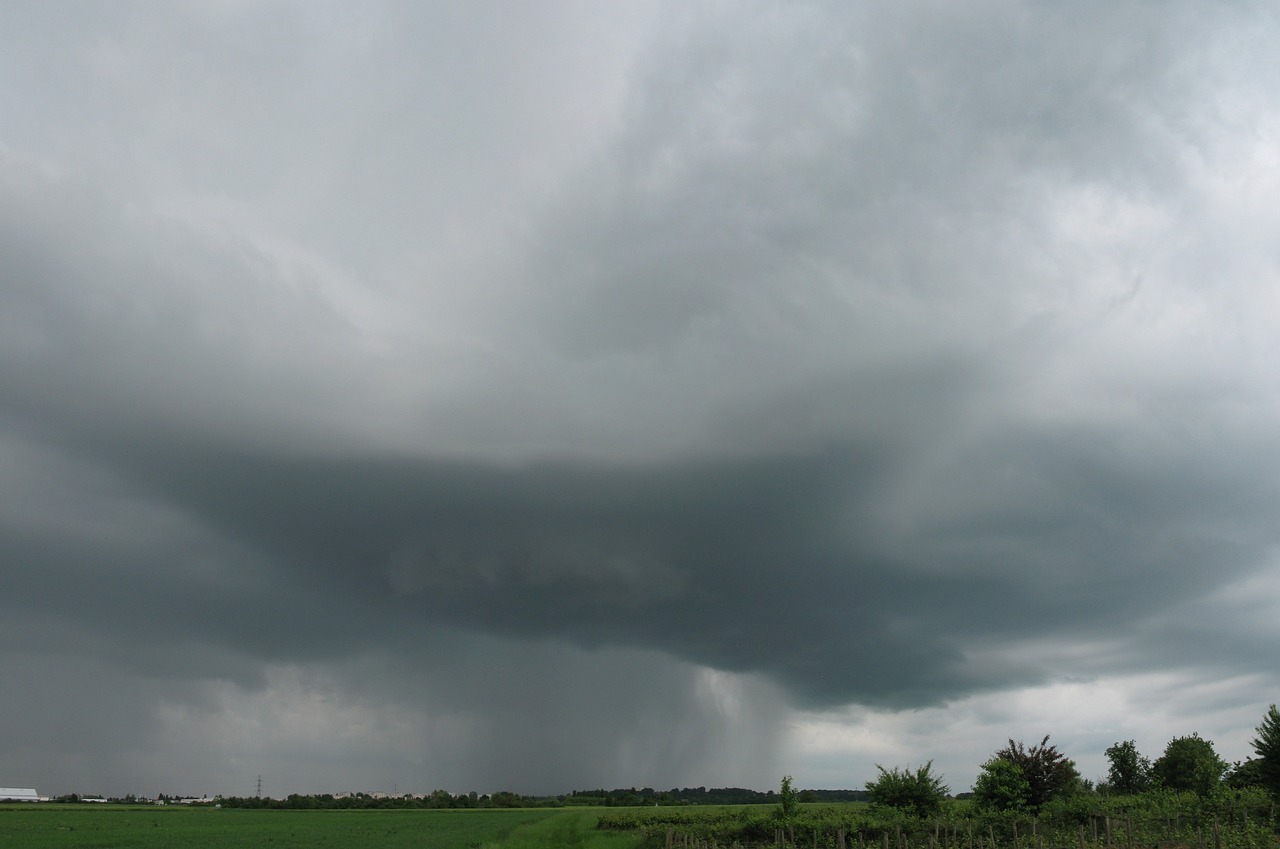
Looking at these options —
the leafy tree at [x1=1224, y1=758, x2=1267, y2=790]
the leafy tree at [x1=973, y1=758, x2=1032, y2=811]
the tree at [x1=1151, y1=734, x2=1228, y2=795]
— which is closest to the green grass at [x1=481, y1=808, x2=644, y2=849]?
the leafy tree at [x1=973, y1=758, x2=1032, y2=811]

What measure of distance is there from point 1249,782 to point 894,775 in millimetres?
37901

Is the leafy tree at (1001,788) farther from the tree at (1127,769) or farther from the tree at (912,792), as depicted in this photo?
the tree at (1127,769)

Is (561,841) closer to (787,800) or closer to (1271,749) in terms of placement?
(787,800)

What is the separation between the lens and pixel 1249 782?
82.9 meters

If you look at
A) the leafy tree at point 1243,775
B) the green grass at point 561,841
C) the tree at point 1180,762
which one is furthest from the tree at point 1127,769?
the green grass at point 561,841

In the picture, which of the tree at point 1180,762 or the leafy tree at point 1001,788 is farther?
the tree at point 1180,762

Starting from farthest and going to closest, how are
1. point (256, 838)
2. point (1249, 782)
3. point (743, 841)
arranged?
1. point (256, 838)
2. point (1249, 782)
3. point (743, 841)

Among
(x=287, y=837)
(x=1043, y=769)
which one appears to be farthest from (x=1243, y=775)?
(x=287, y=837)

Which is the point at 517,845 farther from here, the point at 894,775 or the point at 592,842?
the point at 894,775

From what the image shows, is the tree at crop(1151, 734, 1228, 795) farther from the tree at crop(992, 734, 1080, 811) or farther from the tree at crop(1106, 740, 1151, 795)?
the tree at crop(992, 734, 1080, 811)

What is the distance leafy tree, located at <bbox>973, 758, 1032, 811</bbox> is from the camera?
70.0 m

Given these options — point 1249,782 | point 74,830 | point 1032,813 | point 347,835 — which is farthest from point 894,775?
point 74,830

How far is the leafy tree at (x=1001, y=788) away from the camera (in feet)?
230

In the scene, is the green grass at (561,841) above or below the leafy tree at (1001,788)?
below
